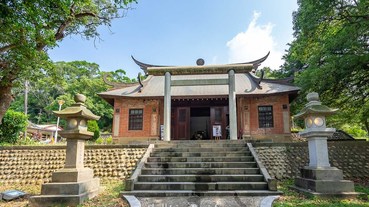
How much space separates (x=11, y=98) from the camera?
8500 millimetres

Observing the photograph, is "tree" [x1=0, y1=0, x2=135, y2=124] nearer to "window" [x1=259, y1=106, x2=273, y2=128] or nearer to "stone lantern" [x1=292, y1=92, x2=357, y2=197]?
"stone lantern" [x1=292, y1=92, x2=357, y2=197]

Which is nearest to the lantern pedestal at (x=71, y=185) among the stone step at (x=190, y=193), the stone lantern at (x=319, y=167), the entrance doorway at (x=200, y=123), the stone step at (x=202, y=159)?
the stone step at (x=190, y=193)

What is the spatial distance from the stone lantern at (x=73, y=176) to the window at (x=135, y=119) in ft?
25.6

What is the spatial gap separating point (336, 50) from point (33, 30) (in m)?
9.55

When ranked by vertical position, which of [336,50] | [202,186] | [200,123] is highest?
[336,50]

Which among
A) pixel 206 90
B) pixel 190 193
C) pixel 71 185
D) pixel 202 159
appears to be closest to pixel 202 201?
pixel 190 193

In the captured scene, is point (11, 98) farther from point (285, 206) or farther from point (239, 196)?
point (285, 206)

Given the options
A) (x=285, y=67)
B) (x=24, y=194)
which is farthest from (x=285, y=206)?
(x=285, y=67)

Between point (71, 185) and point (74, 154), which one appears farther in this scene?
point (74, 154)

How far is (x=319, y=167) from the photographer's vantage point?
5.61 m

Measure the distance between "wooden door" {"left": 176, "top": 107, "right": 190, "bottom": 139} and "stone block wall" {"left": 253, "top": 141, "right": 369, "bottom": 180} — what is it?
6444 millimetres

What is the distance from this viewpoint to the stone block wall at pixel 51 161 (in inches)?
294

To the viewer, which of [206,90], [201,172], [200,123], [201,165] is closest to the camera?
[201,172]

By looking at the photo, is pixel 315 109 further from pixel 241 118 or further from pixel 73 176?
pixel 241 118
